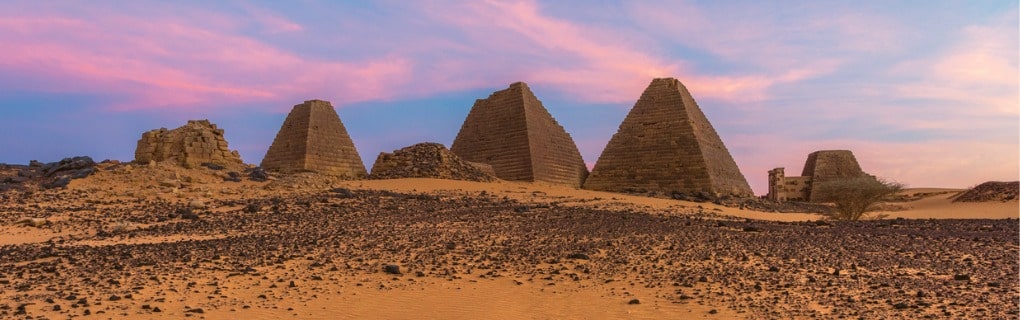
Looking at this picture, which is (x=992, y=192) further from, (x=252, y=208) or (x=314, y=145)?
(x=252, y=208)

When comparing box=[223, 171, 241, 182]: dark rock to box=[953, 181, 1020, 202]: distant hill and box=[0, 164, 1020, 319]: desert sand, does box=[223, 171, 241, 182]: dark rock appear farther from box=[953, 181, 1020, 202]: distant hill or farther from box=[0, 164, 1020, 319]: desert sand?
box=[953, 181, 1020, 202]: distant hill

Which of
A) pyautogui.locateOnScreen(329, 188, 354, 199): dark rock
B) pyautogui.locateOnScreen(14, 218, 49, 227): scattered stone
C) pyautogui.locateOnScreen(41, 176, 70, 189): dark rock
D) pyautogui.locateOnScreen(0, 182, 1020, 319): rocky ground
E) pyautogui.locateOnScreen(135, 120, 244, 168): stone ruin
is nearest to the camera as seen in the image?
pyautogui.locateOnScreen(0, 182, 1020, 319): rocky ground

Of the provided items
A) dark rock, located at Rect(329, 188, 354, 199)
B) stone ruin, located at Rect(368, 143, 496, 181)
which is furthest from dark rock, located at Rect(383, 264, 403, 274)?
stone ruin, located at Rect(368, 143, 496, 181)

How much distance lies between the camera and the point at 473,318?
5.68 metres

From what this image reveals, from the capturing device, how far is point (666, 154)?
28.1 m

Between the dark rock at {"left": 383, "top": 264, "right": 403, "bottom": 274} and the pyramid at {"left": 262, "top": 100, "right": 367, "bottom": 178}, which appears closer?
the dark rock at {"left": 383, "top": 264, "right": 403, "bottom": 274}

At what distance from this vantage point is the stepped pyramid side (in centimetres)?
4119

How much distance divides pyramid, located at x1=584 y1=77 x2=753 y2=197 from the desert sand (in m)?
14.7

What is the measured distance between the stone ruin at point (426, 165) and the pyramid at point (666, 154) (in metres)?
6.44

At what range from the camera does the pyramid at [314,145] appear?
101 ft

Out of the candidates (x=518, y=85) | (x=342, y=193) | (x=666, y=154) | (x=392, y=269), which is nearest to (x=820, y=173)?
(x=666, y=154)

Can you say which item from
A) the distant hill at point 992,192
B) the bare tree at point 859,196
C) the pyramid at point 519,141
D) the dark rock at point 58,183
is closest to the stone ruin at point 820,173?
the distant hill at point 992,192

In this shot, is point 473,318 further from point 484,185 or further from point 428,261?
point 484,185

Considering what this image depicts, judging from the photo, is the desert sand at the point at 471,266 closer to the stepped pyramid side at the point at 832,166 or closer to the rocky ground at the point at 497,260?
the rocky ground at the point at 497,260
